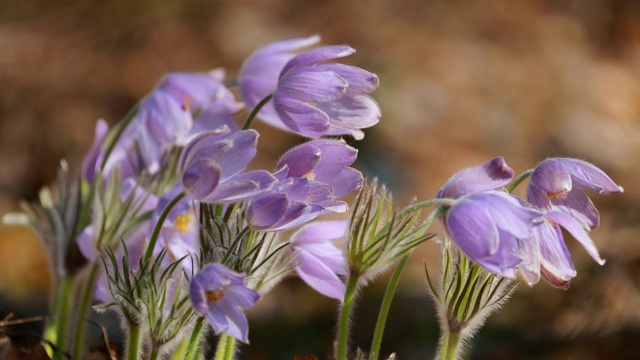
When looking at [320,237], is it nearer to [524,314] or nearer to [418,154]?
[524,314]

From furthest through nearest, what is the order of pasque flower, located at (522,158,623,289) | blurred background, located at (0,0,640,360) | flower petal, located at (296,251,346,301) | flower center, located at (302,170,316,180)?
blurred background, located at (0,0,640,360)
flower petal, located at (296,251,346,301)
flower center, located at (302,170,316,180)
pasque flower, located at (522,158,623,289)

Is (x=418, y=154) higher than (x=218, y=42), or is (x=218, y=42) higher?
(x=218, y=42)

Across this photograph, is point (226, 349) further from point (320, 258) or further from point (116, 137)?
point (116, 137)

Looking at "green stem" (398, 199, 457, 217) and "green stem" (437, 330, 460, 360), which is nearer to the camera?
"green stem" (398, 199, 457, 217)

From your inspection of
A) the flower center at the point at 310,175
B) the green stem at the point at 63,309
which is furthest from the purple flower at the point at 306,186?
the green stem at the point at 63,309

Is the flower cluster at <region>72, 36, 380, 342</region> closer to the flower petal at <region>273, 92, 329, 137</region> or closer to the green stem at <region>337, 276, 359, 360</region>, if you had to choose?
the flower petal at <region>273, 92, 329, 137</region>

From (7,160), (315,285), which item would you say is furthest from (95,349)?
(7,160)

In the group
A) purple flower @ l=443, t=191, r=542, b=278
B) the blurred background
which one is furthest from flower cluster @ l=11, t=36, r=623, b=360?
the blurred background
